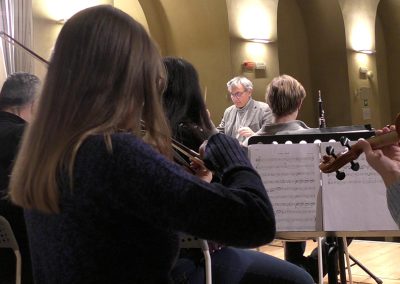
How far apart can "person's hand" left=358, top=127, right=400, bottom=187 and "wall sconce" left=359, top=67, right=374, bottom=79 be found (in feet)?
21.4

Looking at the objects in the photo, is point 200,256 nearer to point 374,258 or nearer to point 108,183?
point 108,183

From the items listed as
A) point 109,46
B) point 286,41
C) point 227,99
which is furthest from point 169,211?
point 286,41

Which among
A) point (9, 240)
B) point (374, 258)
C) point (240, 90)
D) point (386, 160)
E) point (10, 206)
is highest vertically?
point (240, 90)

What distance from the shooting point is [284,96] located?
3.11 meters

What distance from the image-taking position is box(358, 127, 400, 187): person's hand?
1.33 meters

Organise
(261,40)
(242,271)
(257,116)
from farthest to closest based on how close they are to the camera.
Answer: (261,40), (257,116), (242,271)

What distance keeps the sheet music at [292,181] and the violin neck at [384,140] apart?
63 centimetres

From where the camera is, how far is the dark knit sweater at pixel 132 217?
0.93 metres

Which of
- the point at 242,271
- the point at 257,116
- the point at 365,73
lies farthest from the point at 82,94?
the point at 365,73

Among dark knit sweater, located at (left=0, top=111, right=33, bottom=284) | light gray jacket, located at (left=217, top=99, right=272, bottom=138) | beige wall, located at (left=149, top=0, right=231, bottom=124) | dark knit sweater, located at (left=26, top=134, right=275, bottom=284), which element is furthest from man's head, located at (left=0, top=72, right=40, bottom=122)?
beige wall, located at (left=149, top=0, right=231, bottom=124)

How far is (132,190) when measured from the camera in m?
0.93

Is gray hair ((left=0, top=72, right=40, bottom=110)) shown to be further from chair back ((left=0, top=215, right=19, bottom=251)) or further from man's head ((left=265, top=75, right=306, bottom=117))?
man's head ((left=265, top=75, right=306, bottom=117))

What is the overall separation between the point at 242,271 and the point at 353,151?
0.53 m

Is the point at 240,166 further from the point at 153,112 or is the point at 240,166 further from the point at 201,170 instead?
the point at 201,170
